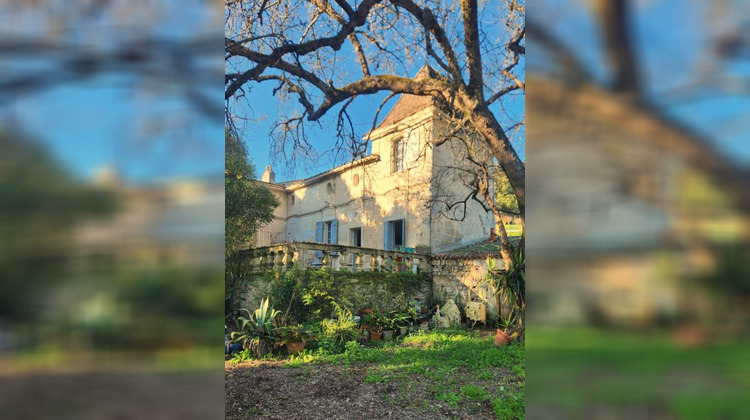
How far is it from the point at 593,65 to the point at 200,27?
2.79 feet

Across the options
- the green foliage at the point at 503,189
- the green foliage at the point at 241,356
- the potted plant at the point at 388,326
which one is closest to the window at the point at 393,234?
the green foliage at the point at 503,189

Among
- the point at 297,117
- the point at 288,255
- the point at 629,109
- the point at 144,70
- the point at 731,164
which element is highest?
the point at 297,117

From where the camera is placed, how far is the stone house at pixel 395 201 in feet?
35.5

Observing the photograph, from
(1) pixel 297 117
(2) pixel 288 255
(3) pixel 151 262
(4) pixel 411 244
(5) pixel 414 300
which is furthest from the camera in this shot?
(4) pixel 411 244

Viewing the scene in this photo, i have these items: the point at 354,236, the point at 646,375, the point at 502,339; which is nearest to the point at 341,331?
the point at 502,339

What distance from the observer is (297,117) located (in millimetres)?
3598

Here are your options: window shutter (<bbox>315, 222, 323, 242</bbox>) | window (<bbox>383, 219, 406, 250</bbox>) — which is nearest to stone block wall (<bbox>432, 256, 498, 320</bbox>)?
window (<bbox>383, 219, 406, 250</bbox>)

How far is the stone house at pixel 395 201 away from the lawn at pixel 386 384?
13.1 feet

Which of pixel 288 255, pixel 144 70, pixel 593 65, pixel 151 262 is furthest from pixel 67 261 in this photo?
pixel 288 255

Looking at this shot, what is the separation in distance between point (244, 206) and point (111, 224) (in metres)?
10.1

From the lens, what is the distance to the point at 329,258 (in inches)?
339

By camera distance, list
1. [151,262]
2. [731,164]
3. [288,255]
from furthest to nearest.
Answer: [288,255]
[151,262]
[731,164]

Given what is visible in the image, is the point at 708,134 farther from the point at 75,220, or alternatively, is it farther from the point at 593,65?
the point at 75,220

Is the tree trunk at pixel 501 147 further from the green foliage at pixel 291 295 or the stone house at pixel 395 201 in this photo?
the green foliage at pixel 291 295
